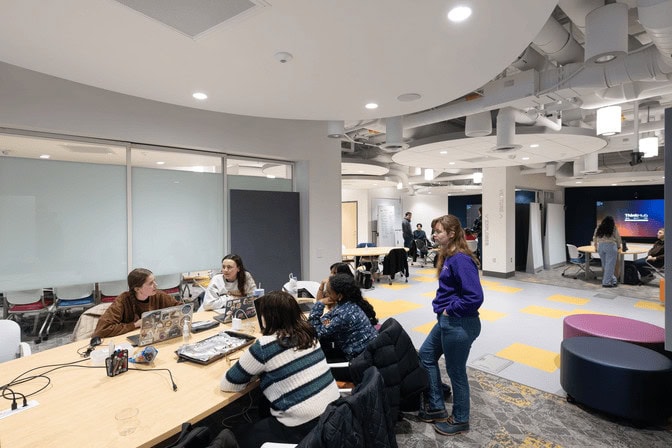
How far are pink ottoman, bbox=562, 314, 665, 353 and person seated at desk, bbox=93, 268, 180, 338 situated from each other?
4096 millimetres

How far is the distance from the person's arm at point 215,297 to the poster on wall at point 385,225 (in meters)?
10.6

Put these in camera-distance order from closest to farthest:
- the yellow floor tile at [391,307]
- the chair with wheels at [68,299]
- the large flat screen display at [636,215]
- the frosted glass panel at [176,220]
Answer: the frosted glass panel at [176,220]
the chair with wheels at [68,299]
the yellow floor tile at [391,307]
the large flat screen display at [636,215]

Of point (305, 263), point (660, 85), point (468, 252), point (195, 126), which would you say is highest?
point (660, 85)

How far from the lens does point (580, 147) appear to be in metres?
6.25

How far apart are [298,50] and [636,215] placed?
48.9 feet

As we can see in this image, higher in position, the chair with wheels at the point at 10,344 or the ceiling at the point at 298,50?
the ceiling at the point at 298,50

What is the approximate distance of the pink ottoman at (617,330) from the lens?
10.2 feet

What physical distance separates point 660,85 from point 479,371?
381 cm

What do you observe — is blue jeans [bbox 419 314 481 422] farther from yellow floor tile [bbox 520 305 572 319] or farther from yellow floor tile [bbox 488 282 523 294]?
yellow floor tile [bbox 488 282 523 294]

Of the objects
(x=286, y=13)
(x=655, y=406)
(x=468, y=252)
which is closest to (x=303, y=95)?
(x=286, y=13)

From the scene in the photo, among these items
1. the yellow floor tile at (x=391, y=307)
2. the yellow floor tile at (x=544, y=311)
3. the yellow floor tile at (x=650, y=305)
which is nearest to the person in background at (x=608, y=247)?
the yellow floor tile at (x=650, y=305)

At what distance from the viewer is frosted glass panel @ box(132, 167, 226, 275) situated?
3.85m

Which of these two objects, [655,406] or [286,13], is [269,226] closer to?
[286,13]

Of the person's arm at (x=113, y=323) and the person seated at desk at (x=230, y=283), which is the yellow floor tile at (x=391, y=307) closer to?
the person seated at desk at (x=230, y=283)
